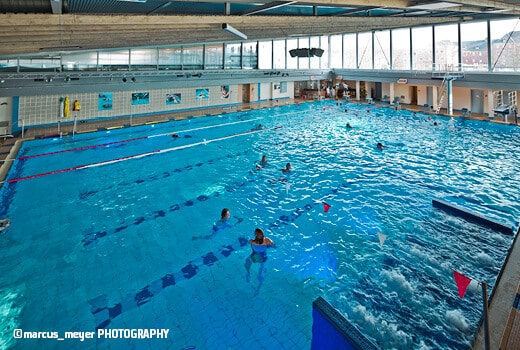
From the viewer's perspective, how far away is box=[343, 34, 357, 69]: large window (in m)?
24.8

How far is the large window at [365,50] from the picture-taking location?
23477 millimetres

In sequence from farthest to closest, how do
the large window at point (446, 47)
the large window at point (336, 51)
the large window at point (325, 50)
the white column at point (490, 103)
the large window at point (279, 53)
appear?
the large window at point (325, 50), the large window at point (336, 51), the large window at point (279, 53), the large window at point (446, 47), the white column at point (490, 103)

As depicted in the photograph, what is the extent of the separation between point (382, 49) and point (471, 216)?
2068 cm

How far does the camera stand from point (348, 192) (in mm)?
7660

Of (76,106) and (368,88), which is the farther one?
(368,88)

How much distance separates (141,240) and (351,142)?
32.0 feet

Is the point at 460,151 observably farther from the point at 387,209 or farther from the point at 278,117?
the point at 278,117

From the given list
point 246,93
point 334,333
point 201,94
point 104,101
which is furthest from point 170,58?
point 334,333

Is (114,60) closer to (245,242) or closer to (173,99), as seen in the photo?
(173,99)

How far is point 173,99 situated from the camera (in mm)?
19453

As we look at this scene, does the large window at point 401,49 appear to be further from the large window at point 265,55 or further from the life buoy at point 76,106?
the life buoy at point 76,106

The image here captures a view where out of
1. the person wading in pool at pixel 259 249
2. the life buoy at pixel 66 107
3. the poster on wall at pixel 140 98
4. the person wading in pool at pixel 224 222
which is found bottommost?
the person wading in pool at pixel 259 249

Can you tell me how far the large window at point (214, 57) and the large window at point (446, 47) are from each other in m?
14.6

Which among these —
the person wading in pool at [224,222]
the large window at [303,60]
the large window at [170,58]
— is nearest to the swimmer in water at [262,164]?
the person wading in pool at [224,222]
